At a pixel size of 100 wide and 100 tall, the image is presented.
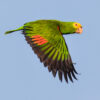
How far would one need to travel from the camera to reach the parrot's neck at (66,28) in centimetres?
1371

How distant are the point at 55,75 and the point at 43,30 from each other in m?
1.57

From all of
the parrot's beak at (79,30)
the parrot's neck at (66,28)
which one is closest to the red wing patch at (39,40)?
the parrot's neck at (66,28)

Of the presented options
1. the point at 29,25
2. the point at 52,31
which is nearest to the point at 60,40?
the point at 52,31

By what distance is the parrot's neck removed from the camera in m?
13.7

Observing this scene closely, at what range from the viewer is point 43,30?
12891 millimetres

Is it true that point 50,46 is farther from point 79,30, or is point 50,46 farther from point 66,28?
point 79,30

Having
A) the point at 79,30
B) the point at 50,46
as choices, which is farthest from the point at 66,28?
the point at 50,46

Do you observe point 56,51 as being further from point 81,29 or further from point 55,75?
point 81,29

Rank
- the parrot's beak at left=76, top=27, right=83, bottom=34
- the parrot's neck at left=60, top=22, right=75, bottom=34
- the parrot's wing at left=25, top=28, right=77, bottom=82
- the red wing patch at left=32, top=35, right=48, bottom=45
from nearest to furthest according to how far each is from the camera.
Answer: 1. the parrot's wing at left=25, top=28, right=77, bottom=82
2. the red wing patch at left=32, top=35, right=48, bottom=45
3. the parrot's neck at left=60, top=22, right=75, bottom=34
4. the parrot's beak at left=76, top=27, right=83, bottom=34

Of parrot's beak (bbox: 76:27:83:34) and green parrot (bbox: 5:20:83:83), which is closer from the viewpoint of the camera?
green parrot (bbox: 5:20:83:83)

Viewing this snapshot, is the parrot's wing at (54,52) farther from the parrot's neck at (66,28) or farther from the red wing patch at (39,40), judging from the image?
the parrot's neck at (66,28)

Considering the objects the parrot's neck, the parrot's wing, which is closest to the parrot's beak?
the parrot's neck

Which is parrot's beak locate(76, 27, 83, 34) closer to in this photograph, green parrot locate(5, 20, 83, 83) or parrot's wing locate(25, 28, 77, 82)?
green parrot locate(5, 20, 83, 83)

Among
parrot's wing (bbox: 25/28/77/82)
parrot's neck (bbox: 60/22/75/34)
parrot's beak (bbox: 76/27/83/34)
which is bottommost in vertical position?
parrot's wing (bbox: 25/28/77/82)
